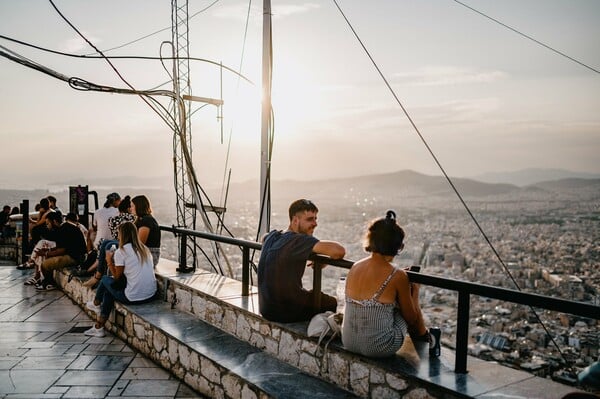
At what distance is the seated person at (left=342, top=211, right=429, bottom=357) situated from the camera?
355 cm

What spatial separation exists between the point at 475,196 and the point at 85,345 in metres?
71.9

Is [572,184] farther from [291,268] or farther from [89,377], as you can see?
[89,377]

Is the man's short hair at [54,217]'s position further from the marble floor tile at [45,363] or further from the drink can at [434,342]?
the drink can at [434,342]

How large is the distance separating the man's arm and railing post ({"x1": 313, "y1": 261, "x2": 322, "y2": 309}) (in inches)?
5.9

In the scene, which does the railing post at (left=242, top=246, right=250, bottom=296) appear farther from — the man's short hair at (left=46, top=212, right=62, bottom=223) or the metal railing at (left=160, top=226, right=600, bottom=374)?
the man's short hair at (left=46, top=212, right=62, bottom=223)

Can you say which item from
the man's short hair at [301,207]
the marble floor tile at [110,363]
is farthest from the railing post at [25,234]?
the man's short hair at [301,207]

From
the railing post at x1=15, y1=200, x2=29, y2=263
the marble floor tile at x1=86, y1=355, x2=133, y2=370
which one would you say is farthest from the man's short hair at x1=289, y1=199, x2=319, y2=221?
the railing post at x1=15, y1=200, x2=29, y2=263

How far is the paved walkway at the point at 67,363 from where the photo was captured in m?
4.74

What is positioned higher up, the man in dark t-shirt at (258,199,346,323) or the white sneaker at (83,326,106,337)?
the man in dark t-shirt at (258,199,346,323)

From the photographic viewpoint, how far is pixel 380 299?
3547 millimetres

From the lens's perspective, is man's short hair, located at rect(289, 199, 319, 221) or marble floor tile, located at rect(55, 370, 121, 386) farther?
marble floor tile, located at rect(55, 370, 121, 386)

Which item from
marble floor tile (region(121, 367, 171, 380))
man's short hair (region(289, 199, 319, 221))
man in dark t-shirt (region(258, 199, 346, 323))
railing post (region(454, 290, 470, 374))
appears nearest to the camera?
railing post (region(454, 290, 470, 374))

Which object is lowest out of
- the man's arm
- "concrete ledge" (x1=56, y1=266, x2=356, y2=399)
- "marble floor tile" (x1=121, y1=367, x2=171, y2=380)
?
"marble floor tile" (x1=121, y1=367, x2=171, y2=380)

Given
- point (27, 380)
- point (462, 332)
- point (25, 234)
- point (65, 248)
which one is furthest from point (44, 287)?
point (462, 332)
